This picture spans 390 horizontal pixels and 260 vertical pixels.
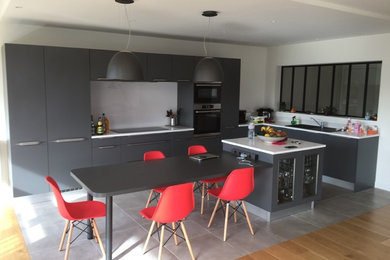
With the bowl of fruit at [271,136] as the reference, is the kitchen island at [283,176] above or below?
below

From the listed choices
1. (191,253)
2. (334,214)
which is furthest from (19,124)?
(334,214)

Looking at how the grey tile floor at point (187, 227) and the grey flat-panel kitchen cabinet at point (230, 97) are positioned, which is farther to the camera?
the grey flat-panel kitchen cabinet at point (230, 97)

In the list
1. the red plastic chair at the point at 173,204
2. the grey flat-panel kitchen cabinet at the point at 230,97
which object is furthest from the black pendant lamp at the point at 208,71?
the grey flat-panel kitchen cabinet at the point at 230,97

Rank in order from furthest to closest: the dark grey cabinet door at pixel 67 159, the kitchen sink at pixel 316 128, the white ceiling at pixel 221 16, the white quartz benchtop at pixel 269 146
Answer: the kitchen sink at pixel 316 128, the dark grey cabinet door at pixel 67 159, the white quartz benchtop at pixel 269 146, the white ceiling at pixel 221 16

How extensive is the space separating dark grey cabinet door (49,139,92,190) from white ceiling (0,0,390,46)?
1.77 metres

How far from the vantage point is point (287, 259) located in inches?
129

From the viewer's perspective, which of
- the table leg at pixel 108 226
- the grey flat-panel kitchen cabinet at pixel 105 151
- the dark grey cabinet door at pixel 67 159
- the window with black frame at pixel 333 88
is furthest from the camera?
the window with black frame at pixel 333 88

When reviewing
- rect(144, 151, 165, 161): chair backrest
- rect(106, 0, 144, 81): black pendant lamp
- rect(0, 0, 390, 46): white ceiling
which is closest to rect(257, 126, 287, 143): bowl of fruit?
rect(144, 151, 165, 161): chair backrest

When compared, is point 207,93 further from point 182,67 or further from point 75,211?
point 75,211

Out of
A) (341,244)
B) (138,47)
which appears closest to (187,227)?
(341,244)

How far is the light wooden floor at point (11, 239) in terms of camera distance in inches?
128

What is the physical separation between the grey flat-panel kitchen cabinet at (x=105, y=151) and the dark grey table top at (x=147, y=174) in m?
1.47

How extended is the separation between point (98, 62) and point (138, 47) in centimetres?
110

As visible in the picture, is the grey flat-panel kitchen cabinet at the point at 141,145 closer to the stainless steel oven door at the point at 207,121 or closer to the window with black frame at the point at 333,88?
the stainless steel oven door at the point at 207,121
